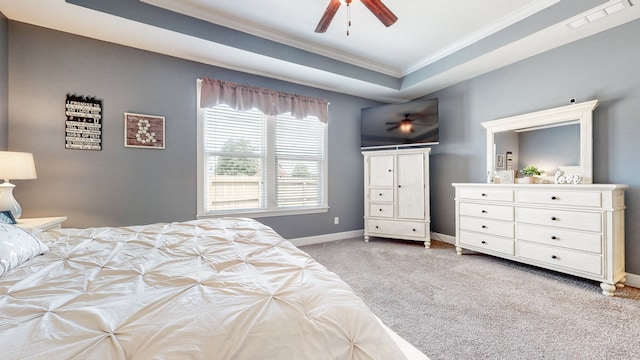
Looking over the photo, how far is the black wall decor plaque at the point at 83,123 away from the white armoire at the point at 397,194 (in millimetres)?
3358

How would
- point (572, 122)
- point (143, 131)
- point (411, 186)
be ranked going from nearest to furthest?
point (572, 122)
point (143, 131)
point (411, 186)

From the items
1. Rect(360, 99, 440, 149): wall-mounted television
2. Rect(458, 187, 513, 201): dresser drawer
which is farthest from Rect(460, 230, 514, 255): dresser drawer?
Rect(360, 99, 440, 149): wall-mounted television

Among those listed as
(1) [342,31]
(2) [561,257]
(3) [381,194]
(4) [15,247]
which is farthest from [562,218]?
(4) [15,247]

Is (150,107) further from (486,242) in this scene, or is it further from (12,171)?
(486,242)

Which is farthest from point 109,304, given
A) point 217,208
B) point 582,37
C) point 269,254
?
point 582,37

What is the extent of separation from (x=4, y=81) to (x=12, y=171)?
3.27ft

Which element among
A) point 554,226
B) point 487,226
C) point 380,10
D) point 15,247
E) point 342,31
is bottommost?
point 487,226

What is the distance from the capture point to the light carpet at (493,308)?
4.99 feet

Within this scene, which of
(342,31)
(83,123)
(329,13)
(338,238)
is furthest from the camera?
(338,238)

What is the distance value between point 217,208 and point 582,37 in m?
4.49

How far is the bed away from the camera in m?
0.58

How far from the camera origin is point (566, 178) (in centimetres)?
264

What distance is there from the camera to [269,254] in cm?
121

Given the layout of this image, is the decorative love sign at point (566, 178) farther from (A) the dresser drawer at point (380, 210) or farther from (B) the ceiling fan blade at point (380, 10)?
(B) the ceiling fan blade at point (380, 10)
